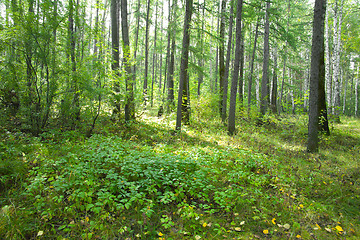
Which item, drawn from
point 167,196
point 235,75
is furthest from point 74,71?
point 235,75

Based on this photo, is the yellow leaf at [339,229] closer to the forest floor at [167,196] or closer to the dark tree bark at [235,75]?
the forest floor at [167,196]

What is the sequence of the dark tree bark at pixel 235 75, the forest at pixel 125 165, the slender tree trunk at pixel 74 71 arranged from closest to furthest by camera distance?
the forest at pixel 125 165
the slender tree trunk at pixel 74 71
the dark tree bark at pixel 235 75

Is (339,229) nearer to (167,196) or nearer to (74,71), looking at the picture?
(167,196)

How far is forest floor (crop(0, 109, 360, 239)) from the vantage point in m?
2.83

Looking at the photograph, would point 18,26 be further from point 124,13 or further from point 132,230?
point 132,230

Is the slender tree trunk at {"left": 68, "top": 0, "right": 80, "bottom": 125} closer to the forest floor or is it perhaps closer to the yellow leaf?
the forest floor

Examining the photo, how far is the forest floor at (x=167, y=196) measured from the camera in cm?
283

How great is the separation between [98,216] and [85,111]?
4.43 m

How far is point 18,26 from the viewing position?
511 cm

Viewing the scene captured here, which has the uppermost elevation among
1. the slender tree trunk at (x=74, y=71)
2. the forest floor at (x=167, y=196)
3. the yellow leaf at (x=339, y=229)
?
the slender tree trunk at (x=74, y=71)

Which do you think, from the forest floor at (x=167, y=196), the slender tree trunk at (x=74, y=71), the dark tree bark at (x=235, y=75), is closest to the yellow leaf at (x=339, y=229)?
the forest floor at (x=167, y=196)

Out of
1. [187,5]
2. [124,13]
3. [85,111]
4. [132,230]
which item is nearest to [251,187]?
[132,230]

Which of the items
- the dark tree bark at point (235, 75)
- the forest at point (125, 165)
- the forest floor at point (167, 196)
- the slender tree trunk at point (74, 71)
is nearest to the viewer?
the forest floor at point (167, 196)

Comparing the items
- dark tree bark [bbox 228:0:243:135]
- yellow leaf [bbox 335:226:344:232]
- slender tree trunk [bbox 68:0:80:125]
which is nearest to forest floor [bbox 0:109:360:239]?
yellow leaf [bbox 335:226:344:232]
